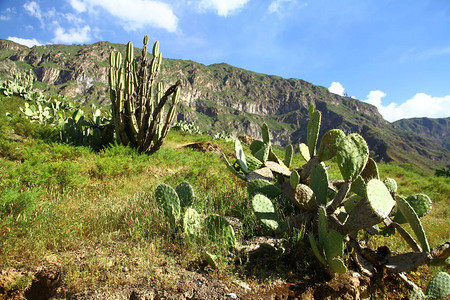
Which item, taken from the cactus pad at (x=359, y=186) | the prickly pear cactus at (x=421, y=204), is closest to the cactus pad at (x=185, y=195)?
the cactus pad at (x=359, y=186)

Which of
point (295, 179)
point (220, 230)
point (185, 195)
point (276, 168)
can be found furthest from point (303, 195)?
point (185, 195)

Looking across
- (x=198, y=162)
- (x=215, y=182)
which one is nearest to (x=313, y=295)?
(x=215, y=182)

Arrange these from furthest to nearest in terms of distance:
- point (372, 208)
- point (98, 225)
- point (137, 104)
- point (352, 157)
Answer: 1. point (137, 104)
2. point (98, 225)
3. point (352, 157)
4. point (372, 208)

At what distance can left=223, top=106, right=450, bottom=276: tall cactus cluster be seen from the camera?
6.63 ft

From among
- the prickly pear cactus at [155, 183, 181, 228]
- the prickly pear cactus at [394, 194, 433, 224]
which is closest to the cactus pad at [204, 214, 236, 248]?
the prickly pear cactus at [155, 183, 181, 228]

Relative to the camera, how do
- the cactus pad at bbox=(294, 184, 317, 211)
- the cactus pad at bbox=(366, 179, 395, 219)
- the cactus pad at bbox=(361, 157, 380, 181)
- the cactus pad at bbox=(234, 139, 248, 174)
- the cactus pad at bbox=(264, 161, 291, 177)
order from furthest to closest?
the cactus pad at bbox=(234, 139, 248, 174), the cactus pad at bbox=(264, 161, 291, 177), the cactus pad at bbox=(361, 157, 380, 181), the cactus pad at bbox=(294, 184, 317, 211), the cactus pad at bbox=(366, 179, 395, 219)

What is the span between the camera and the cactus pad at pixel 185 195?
3062mm

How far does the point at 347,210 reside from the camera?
8.33 feet

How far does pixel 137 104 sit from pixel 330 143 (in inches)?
232

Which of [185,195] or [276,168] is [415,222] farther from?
[185,195]

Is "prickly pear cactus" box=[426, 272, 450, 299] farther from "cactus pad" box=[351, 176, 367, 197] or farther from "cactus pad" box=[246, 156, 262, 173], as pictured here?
"cactus pad" box=[246, 156, 262, 173]

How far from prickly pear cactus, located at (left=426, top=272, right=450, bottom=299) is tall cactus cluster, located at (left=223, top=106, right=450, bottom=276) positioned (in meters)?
0.13

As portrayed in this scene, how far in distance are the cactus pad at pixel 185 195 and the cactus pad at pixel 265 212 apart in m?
0.87

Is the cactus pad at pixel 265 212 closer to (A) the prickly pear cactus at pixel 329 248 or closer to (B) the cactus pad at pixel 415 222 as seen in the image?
(A) the prickly pear cactus at pixel 329 248
